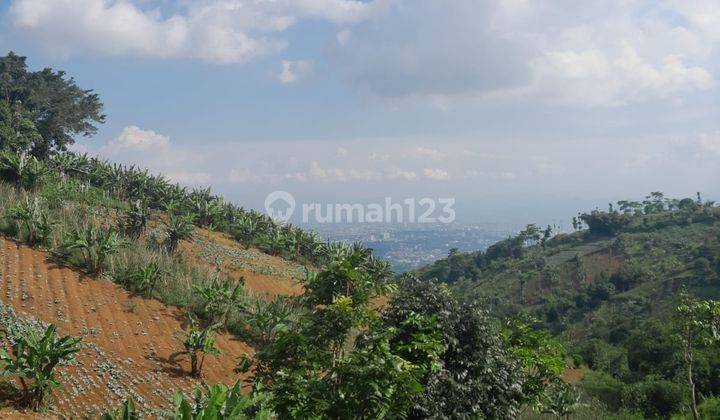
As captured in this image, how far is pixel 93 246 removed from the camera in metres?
14.1

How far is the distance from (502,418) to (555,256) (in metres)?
67.7

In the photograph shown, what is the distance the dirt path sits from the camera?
885cm

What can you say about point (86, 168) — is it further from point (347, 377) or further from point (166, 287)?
point (347, 377)

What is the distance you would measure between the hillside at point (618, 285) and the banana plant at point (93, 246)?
48.5 feet

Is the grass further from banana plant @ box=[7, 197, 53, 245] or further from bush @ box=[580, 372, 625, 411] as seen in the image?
bush @ box=[580, 372, 625, 411]

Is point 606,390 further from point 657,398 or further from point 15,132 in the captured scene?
point 15,132

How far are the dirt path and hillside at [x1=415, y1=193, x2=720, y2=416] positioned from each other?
11.8 m

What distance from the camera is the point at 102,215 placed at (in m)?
20.6

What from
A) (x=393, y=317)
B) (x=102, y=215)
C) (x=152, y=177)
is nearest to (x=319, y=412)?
(x=393, y=317)

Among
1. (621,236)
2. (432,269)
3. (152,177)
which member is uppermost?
(152,177)

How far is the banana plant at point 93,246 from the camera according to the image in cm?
1384

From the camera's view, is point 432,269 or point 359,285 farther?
point 432,269

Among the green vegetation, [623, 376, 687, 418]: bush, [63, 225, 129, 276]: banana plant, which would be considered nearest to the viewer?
the green vegetation

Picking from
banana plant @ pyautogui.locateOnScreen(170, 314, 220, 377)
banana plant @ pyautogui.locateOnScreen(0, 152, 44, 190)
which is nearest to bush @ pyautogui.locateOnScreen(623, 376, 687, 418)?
banana plant @ pyautogui.locateOnScreen(170, 314, 220, 377)
